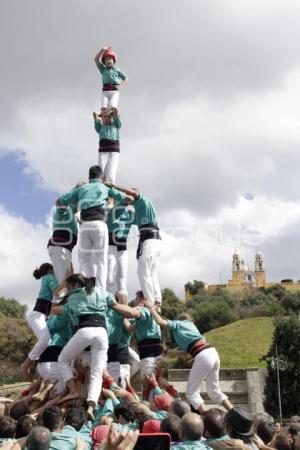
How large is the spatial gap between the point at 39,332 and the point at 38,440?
5.84 meters

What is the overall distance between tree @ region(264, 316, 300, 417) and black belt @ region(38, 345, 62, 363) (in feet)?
87.5

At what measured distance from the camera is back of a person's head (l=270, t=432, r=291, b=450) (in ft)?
17.0

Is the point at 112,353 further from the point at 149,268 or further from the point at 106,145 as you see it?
the point at 106,145

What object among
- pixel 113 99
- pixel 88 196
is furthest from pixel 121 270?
pixel 113 99

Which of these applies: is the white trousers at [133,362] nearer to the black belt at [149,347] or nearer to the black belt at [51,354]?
A: the black belt at [149,347]

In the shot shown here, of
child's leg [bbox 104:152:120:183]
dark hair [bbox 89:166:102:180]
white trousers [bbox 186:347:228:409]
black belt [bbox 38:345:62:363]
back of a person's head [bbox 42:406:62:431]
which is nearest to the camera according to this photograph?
back of a person's head [bbox 42:406:62:431]

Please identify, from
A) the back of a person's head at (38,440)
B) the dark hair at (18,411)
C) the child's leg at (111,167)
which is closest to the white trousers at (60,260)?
the child's leg at (111,167)

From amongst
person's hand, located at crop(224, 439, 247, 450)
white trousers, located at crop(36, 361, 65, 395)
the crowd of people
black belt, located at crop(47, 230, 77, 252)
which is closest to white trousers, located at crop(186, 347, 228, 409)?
the crowd of people

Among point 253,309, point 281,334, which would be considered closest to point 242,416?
point 281,334

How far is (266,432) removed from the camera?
5812 mm

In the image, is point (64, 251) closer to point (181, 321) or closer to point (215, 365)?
point (181, 321)

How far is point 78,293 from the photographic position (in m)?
8.34

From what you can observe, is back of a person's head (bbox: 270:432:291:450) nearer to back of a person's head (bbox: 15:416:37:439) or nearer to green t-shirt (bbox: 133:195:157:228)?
back of a person's head (bbox: 15:416:37:439)

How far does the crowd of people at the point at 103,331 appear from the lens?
7160 millimetres
